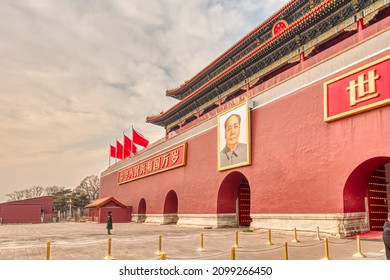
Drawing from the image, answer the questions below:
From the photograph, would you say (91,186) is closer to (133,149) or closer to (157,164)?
(133,149)

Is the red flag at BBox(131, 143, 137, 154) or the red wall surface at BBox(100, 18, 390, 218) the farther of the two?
the red flag at BBox(131, 143, 137, 154)

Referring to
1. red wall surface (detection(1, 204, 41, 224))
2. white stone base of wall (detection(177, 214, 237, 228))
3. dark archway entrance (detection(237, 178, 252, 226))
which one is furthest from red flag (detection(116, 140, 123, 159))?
dark archway entrance (detection(237, 178, 252, 226))

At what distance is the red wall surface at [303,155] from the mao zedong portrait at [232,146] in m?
0.59

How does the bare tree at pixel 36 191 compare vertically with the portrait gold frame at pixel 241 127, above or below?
below

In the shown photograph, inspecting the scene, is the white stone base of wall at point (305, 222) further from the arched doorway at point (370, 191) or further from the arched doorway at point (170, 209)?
the arched doorway at point (170, 209)

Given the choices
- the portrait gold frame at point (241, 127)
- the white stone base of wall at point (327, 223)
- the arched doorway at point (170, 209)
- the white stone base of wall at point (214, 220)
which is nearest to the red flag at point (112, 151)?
the arched doorway at point (170, 209)

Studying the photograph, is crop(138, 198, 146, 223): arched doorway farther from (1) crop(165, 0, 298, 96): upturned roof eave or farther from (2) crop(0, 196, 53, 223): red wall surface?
(2) crop(0, 196, 53, 223): red wall surface

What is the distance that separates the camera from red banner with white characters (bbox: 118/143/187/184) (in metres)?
26.5

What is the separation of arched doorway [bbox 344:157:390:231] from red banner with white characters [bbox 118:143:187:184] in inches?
550

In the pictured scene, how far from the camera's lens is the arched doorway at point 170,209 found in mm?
29000

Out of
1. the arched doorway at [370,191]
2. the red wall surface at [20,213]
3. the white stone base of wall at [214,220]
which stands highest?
the arched doorway at [370,191]

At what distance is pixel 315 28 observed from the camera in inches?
758

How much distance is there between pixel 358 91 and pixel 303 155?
144 inches

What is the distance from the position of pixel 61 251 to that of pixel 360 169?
37.2 ft
